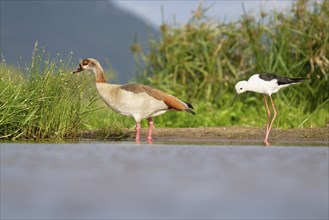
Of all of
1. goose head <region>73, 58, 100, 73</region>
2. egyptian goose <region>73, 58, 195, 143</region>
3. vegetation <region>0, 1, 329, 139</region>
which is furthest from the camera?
vegetation <region>0, 1, 329, 139</region>

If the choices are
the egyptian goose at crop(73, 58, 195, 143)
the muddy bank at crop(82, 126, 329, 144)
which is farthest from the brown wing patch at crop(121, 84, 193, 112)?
the muddy bank at crop(82, 126, 329, 144)

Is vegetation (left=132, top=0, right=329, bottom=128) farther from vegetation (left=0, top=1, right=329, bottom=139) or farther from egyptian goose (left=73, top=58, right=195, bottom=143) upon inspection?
egyptian goose (left=73, top=58, right=195, bottom=143)

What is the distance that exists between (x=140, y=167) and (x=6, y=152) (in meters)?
2.06

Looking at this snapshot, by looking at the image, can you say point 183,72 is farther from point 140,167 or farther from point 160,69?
point 140,167

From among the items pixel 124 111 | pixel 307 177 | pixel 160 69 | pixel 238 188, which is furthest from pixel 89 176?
pixel 160 69

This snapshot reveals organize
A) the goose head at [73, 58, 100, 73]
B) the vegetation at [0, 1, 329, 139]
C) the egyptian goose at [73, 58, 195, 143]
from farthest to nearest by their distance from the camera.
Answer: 1. the vegetation at [0, 1, 329, 139]
2. the goose head at [73, 58, 100, 73]
3. the egyptian goose at [73, 58, 195, 143]

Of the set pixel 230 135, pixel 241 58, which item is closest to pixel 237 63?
pixel 241 58

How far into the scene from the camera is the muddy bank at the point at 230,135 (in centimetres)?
1099

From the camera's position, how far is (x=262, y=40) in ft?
53.3

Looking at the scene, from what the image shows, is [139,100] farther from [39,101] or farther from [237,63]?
[237,63]

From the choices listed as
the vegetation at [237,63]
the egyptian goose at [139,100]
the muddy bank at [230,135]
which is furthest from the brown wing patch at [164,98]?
the vegetation at [237,63]

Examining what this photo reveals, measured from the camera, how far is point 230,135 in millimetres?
11297

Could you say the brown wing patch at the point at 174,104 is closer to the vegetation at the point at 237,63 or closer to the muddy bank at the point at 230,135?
the muddy bank at the point at 230,135

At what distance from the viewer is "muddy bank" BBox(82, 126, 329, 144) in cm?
1099
